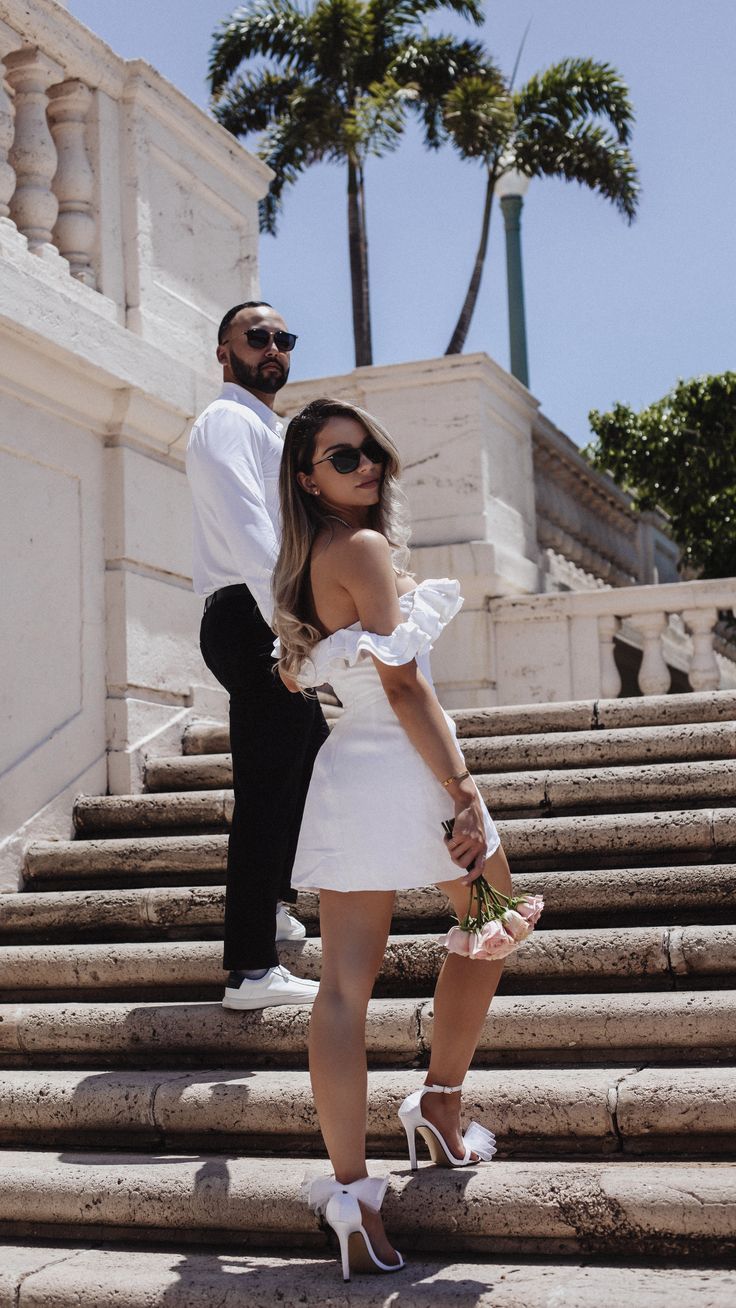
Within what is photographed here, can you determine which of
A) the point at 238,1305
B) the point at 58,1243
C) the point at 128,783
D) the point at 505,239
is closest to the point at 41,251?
the point at 128,783

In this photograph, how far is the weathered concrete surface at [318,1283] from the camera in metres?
2.74

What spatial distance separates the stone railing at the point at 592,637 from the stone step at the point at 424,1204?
15.4ft

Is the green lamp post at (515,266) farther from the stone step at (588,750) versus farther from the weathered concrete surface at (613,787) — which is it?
the weathered concrete surface at (613,787)

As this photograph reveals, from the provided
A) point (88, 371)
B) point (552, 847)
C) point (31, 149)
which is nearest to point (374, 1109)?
point (552, 847)

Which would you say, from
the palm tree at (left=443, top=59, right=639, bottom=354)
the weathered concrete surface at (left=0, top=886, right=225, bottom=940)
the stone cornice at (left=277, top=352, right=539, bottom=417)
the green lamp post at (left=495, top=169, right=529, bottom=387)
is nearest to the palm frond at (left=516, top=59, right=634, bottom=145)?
the palm tree at (left=443, top=59, right=639, bottom=354)

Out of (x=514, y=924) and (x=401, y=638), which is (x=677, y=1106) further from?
(x=401, y=638)

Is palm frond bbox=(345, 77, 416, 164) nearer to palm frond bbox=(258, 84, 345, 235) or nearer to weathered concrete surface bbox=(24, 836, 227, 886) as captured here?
palm frond bbox=(258, 84, 345, 235)

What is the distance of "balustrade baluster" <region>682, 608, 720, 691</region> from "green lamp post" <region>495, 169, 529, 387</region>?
7.67 metres

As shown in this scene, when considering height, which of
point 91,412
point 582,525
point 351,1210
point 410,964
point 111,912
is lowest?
point 351,1210

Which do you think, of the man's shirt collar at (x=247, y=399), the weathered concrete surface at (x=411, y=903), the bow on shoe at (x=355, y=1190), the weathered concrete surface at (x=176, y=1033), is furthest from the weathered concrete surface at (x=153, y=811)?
the bow on shoe at (x=355, y=1190)

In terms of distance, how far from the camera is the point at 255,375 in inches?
174

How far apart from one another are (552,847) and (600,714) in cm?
134

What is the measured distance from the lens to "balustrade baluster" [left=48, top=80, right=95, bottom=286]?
245 inches

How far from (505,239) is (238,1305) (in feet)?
42.9
